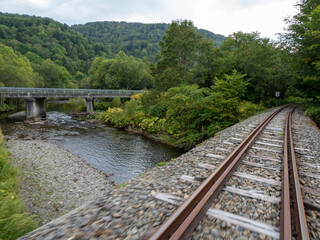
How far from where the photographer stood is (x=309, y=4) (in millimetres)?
17203

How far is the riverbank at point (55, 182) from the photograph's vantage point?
675 cm

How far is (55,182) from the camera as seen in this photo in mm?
8562

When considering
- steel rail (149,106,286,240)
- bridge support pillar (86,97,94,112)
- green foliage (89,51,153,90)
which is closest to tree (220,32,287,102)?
steel rail (149,106,286,240)

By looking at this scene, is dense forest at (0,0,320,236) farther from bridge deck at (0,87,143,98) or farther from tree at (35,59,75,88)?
tree at (35,59,75,88)

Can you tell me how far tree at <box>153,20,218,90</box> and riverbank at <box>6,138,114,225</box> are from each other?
1392 centimetres

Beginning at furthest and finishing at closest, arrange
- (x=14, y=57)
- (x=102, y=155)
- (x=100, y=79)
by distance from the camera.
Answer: (x=100, y=79) < (x=14, y=57) < (x=102, y=155)

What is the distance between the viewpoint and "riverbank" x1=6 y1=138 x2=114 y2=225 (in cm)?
675

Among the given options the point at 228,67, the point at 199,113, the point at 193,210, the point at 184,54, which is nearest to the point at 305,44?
the point at 228,67

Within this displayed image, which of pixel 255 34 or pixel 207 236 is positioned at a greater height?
pixel 255 34

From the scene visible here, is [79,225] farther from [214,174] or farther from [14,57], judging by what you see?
[14,57]

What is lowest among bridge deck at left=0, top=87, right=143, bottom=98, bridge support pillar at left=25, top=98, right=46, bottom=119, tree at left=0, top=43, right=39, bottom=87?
bridge support pillar at left=25, top=98, right=46, bottom=119

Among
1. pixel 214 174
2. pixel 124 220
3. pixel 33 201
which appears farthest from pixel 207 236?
pixel 33 201

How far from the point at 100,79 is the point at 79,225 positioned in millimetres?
57260

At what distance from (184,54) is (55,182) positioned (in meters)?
21.6
